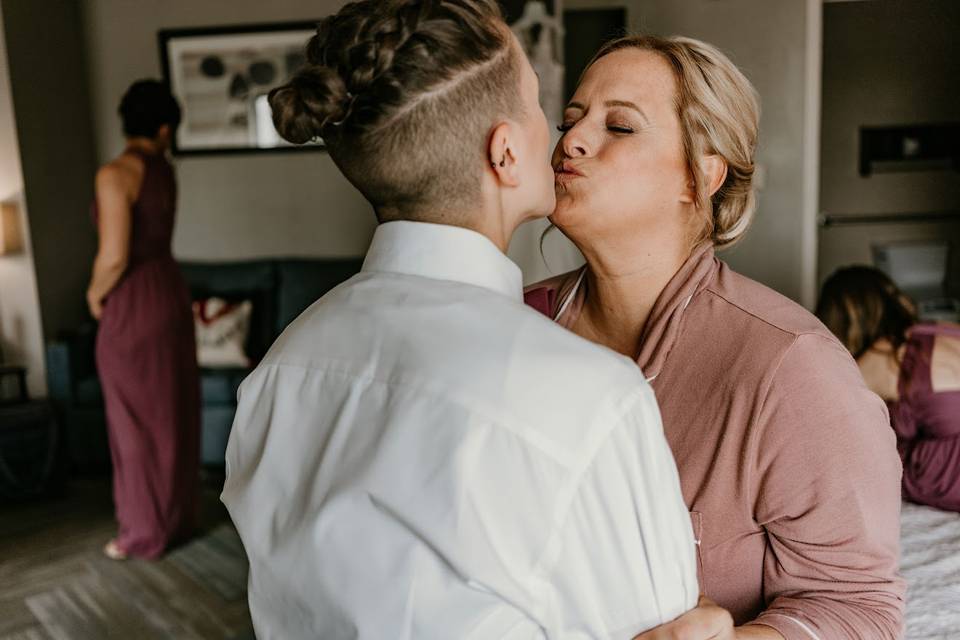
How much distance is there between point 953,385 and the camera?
2123mm

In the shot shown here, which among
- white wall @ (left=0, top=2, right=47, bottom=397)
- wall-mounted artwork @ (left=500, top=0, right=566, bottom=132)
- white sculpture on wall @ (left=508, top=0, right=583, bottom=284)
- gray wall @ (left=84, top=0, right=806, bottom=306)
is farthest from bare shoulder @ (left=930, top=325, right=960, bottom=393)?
white wall @ (left=0, top=2, right=47, bottom=397)

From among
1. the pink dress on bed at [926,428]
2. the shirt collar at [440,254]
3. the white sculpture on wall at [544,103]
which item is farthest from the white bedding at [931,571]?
the white sculpture on wall at [544,103]

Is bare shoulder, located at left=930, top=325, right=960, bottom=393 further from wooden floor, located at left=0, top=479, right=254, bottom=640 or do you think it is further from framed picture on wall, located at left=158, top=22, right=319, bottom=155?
framed picture on wall, located at left=158, top=22, right=319, bottom=155

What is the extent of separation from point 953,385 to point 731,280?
136 cm

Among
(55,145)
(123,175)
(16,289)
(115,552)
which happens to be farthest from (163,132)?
(55,145)

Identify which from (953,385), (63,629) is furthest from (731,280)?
(63,629)

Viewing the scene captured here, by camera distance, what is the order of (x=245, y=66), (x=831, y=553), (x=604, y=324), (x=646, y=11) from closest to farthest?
(x=831, y=553) → (x=604, y=324) → (x=646, y=11) → (x=245, y=66)

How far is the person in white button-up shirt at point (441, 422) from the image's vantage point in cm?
62

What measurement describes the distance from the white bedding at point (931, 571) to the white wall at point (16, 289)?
13.4 feet

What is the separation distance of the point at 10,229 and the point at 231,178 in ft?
4.02

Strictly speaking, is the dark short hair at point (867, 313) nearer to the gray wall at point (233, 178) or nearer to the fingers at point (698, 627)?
the fingers at point (698, 627)

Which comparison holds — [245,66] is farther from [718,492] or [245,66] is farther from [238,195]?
[718,492]

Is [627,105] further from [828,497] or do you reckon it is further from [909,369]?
[909,369]

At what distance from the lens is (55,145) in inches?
177
